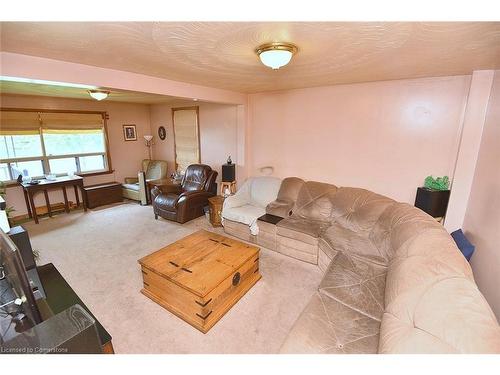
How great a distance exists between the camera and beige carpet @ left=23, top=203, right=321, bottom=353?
1848mm

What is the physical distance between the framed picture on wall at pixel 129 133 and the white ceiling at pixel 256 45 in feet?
12.5

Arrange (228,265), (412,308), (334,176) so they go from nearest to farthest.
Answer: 1. (412,308)
2. (228,265)
3. (334,176)

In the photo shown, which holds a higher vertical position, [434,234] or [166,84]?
[166,84]

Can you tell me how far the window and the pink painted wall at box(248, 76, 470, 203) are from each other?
373 centimetres

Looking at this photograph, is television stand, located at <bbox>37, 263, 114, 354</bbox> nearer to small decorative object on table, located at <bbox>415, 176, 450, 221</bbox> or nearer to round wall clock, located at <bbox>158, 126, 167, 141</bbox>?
small decorative object on table, located at <bbox>415, 176, 450, 221</bbox>

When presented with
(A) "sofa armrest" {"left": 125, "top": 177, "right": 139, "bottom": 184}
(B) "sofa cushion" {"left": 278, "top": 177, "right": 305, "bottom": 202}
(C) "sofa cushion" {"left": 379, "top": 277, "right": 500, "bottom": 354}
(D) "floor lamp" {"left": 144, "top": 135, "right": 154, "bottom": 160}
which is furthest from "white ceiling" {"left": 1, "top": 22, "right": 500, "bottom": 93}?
(A) "sofa armrest" {"left": 125, "top": 177, "right": 139, "bottom": 184}

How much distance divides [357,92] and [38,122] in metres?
5.77

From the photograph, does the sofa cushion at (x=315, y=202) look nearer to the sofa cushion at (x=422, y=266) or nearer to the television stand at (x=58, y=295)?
the sofa cushion at (x=422, y=266)

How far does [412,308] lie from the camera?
1390 mm

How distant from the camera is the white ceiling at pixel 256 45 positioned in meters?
1.39

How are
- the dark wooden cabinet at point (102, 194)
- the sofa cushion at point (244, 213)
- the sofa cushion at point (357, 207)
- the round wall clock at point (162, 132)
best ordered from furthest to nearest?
the round wall clock at point (162, 132) < the dark wooden cabinet at point (102, 194) < the sofa cushion at point (244, 213) < the sofa cushion at point (357, 207)

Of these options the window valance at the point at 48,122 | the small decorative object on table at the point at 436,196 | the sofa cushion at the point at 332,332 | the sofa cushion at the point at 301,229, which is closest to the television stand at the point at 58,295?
the sofa cushion at the point at 332,332
